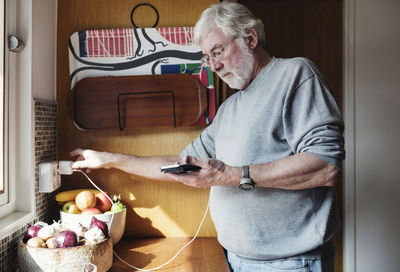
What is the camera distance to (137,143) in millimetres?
1673

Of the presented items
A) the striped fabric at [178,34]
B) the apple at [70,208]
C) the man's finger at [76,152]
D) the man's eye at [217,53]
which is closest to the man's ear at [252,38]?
the man's eye at [217,53]

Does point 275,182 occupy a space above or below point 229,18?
below

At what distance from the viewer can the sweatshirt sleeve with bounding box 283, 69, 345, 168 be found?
3.61 feet

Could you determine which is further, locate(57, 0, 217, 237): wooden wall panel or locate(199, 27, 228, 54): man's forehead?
locate(57, 0, 217, 237): wooden wall panel

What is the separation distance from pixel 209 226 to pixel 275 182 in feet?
2.09

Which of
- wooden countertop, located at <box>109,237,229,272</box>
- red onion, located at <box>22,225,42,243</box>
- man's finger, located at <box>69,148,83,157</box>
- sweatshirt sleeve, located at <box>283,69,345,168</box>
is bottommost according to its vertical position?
wooden countertop, located at <box>109,237,229,272</box>

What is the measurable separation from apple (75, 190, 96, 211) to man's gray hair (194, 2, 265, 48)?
2.58 ft

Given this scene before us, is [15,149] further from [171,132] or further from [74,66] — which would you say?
[171,132]

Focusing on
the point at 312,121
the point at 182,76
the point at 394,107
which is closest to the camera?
the point at 312,121

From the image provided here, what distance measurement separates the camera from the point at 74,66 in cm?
164

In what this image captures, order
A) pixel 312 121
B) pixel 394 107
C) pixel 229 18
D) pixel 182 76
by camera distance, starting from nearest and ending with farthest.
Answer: pixel 312 121 < pixel 229 18 < pixel 182 76 < pixel 394 107

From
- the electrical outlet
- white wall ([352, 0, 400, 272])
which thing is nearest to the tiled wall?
the electrical outlet

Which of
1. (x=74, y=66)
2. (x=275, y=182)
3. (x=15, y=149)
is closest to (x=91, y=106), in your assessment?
(x=74, y=66)

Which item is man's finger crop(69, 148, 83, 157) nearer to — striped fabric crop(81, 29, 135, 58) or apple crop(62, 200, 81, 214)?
apple crop(62, 200, 81, 214)
